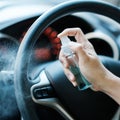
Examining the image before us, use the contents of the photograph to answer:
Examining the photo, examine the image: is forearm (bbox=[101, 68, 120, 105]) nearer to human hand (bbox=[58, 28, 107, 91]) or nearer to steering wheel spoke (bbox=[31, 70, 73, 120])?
human hand (bbox=[58, 28, 107, 91])

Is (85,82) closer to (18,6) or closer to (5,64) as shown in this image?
(5,64)

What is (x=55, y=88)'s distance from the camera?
3.31ft

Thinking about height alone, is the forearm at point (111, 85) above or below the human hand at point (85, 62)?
below

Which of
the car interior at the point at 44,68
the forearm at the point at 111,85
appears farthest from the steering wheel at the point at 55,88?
the forearm at the point at 111,85

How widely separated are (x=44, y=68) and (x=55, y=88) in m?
0.10

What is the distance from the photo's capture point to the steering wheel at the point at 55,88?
2.99 feet

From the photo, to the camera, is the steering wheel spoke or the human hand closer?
the human hand

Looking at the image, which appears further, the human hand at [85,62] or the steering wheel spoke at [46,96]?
the steering wheel spoke at [46,96]

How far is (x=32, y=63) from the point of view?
3.80ft

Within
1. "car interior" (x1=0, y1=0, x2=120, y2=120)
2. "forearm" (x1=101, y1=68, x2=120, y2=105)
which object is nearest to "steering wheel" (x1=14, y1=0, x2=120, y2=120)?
"car interior" (x1=0, y1=0, x2=120, y2=120)

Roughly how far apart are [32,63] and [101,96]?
10.0 inches

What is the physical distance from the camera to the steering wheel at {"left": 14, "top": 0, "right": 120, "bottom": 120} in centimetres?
91

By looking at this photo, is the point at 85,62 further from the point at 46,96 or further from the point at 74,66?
the point at 46,96

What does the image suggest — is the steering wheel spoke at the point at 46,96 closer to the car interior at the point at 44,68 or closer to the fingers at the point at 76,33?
the car interior at the point at 44,68
